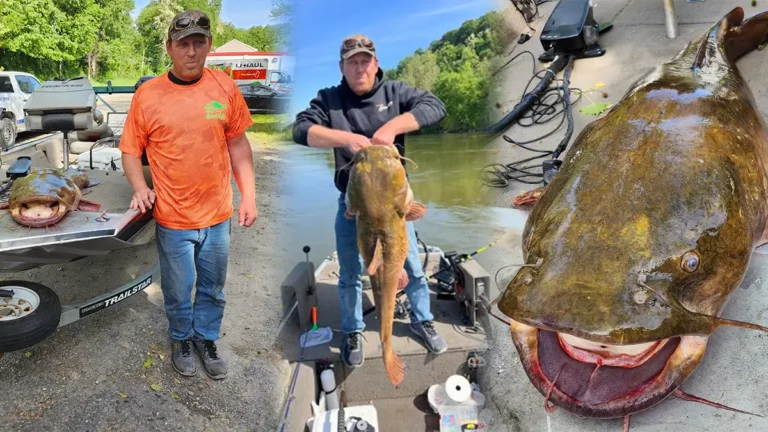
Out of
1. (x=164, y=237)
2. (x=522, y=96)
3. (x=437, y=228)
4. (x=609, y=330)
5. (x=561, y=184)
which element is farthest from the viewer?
(x=522, y=96)

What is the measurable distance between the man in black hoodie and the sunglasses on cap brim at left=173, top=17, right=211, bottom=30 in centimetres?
95

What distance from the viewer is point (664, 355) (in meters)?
1.34

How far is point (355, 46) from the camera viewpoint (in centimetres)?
167

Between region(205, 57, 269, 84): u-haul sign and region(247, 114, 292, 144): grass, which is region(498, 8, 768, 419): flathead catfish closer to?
region(247, 114, 292, 144): grass

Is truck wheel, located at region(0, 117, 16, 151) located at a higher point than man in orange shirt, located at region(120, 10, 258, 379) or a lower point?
lower

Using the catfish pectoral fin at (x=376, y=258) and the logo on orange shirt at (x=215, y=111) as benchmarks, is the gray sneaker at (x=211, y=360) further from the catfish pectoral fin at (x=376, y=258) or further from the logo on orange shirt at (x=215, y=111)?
the catfish pectoral fin at (x=376, y=258)

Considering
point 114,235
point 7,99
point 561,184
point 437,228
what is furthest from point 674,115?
point 7,99

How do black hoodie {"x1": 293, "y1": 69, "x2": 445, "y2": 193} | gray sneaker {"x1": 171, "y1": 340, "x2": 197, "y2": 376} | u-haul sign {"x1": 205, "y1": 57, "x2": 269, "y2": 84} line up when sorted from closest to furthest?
black hoodie {"x1": 293, "y1": 69, "x2": 445, "y2": 193}, gray sneaker {"x1": 171, "y1": 340, "x2": 197, "y2": 376}, u-haul sign {"x1": 205, "y1": 57, "x2": 269, "y2": 84}

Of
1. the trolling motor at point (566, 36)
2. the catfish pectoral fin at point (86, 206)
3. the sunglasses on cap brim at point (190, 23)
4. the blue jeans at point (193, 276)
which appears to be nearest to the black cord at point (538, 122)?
the trolling motor at point (566, 36)

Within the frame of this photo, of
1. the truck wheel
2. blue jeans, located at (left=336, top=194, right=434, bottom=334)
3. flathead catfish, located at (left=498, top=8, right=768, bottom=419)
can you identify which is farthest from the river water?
the truck wheel

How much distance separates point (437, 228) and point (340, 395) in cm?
127

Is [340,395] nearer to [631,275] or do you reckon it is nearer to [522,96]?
[631,275]

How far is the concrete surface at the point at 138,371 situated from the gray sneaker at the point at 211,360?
0.05 m

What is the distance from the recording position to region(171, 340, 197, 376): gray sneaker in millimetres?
2809
